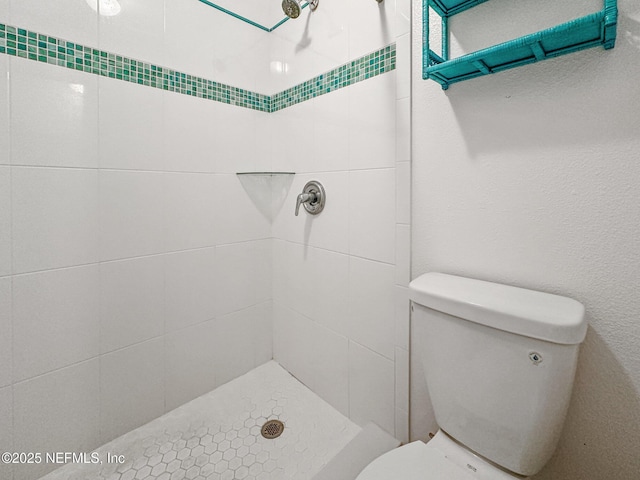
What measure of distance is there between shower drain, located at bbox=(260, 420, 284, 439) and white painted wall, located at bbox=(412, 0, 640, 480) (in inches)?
35.4

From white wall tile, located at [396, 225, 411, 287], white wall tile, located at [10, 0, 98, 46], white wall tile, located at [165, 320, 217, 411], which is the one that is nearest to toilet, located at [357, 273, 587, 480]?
white wall tile, located at [396, 225, 411, 287]

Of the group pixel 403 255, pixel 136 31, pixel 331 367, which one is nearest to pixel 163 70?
pixel 136 31

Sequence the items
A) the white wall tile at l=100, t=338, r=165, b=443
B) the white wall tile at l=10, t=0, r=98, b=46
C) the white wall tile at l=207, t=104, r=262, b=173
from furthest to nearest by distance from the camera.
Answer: the white wall tile at l=207, t=104, r=262, b=173 < the white wall tile at l=100, t=338, r=165, b=443 < the white wall tile at l=10, t=0, r=98, b=46

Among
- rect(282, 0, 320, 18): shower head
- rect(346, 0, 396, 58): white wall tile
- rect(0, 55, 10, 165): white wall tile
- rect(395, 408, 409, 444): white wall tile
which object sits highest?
rect(282, 0, 320, 18): shower head

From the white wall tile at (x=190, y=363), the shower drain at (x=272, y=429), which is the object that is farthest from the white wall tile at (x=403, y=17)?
the shower drain at (x=272, y=429)

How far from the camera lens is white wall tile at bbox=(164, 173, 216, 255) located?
130 centimetres

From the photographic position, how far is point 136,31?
45.9 inches

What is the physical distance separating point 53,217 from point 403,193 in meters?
1.20

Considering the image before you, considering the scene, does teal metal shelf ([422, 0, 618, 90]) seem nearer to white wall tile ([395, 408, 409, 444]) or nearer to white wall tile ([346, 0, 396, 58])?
white wall tile ([346, 0, 396, 58])

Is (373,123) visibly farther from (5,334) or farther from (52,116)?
(5,334)

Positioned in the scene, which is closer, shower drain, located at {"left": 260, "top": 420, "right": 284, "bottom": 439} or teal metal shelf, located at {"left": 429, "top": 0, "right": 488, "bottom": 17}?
teal metal shelf, located at {"left": 429, "top": 0, "right": 488, "bottom": 17}

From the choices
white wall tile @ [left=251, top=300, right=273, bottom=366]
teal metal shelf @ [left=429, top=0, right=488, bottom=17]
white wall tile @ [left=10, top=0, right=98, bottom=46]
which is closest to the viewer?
teal metal shelf @ [left=429, top=0, right=488, bottom=17]

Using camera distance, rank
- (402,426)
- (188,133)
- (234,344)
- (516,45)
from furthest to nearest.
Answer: (234,344)
(188,133)
(402,426)
(516,45)

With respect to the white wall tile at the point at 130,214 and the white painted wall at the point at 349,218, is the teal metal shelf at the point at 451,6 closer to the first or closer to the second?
the white painted wall at the point at 349,218
